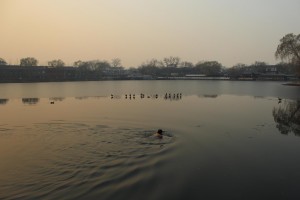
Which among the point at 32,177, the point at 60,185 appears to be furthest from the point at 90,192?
the point at 32,177

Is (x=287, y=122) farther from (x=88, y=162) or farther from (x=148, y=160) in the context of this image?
(x=88, y=162)

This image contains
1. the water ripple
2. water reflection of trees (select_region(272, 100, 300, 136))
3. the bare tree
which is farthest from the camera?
the bare tree

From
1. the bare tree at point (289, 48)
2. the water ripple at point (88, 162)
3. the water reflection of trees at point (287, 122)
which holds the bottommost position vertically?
the water reflection of trees at point (287, 122)

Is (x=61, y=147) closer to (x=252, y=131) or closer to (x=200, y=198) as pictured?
(x=200, y=198)

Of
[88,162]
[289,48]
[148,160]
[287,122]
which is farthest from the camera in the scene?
[289,48]

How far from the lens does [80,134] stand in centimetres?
2302

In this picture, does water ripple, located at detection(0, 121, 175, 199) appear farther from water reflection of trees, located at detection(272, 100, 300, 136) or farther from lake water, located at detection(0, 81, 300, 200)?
water reflection of trees, located at detection(272, 100, 300, 136)

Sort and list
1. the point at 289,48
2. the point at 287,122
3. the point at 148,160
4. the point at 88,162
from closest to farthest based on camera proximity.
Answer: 1. the point at 88,162
2. the point at 148,160
3. the point at 287,122
4. the point at 289,48

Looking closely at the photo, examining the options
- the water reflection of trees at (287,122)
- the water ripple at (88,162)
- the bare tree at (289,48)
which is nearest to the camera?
the water ripple at (88,162)

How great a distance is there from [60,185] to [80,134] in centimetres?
1069

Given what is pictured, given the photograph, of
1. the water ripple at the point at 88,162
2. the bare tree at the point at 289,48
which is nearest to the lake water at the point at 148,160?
the water ripple at the point at 88,162

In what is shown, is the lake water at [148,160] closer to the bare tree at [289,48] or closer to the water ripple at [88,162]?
the water ripple at [88,162]

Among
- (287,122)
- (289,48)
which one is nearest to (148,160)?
(287,122)

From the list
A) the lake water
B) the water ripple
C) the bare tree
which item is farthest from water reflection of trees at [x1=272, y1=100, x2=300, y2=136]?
the bare tree
